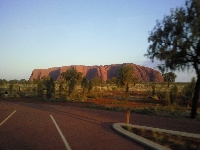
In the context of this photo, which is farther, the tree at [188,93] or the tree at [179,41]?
the tree at [188,93]

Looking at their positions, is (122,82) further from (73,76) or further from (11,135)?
(11,135)

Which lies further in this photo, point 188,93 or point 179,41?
point 188,93

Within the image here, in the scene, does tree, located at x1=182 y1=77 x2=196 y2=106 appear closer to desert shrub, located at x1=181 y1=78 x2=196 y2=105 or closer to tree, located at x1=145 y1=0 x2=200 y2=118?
desert shrub, located at x1=181 y1=78 x2=196 y2=105

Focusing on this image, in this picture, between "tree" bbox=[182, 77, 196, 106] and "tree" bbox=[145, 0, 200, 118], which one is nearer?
"tree" bbox=[145, 0, 200, 118]

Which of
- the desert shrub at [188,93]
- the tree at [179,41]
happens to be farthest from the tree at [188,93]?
the tree at [179,41]

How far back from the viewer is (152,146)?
10.4m

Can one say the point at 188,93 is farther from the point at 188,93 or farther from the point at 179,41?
the point at 179,41

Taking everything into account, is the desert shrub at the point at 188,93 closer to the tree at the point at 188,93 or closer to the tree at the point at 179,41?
the tree at the point at 188,93

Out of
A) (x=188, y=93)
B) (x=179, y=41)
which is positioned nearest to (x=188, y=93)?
(x=188, y=93)

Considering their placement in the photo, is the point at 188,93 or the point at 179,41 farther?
the point at 188,93

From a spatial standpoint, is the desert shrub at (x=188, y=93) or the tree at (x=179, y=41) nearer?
the tree at (x=179, y=41)

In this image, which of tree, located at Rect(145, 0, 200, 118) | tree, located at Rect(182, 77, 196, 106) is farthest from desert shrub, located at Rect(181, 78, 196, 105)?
tree, located at Rect(145, 0, 200, 118)

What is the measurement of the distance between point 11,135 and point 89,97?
46.8 m

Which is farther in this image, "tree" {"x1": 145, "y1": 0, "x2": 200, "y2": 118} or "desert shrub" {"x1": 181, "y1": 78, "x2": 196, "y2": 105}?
"desert shrub" {"x1": 181, "y1": 78, "x2": 196, "y2": 105}
